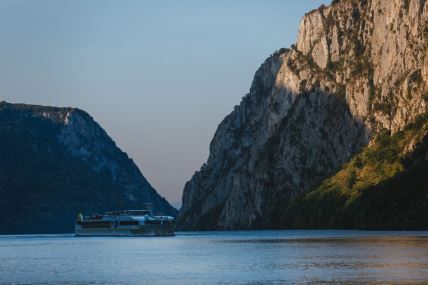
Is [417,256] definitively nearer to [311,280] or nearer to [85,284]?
[311,280]

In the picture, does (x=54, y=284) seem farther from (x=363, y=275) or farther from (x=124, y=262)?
(x=124, y=262)

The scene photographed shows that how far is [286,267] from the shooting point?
385ft

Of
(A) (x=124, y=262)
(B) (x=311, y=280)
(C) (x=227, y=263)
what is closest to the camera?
(B) (x=311, y=280)

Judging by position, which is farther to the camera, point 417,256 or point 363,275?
point 417,256

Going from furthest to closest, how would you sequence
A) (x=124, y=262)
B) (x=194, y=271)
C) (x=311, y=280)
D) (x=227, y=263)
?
(x=124, y=262) → (x=227, y=263) → (x=194, y=271) → (x=311, y=280)

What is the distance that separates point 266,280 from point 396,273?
13061mm

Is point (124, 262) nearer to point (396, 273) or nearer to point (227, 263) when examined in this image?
point (227, 263)

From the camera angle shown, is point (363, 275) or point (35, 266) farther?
point (35, 266)

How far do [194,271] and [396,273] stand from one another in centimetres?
2596

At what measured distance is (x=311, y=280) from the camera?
96.9m

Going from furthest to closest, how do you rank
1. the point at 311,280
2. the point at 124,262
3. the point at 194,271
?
1. the point at 124,262
2. the point at 194,271
3. the point at 311,280

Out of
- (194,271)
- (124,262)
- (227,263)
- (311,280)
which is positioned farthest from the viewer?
(124,262)

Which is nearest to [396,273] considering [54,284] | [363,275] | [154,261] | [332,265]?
[363,275]

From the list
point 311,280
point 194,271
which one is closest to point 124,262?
point 194,271
